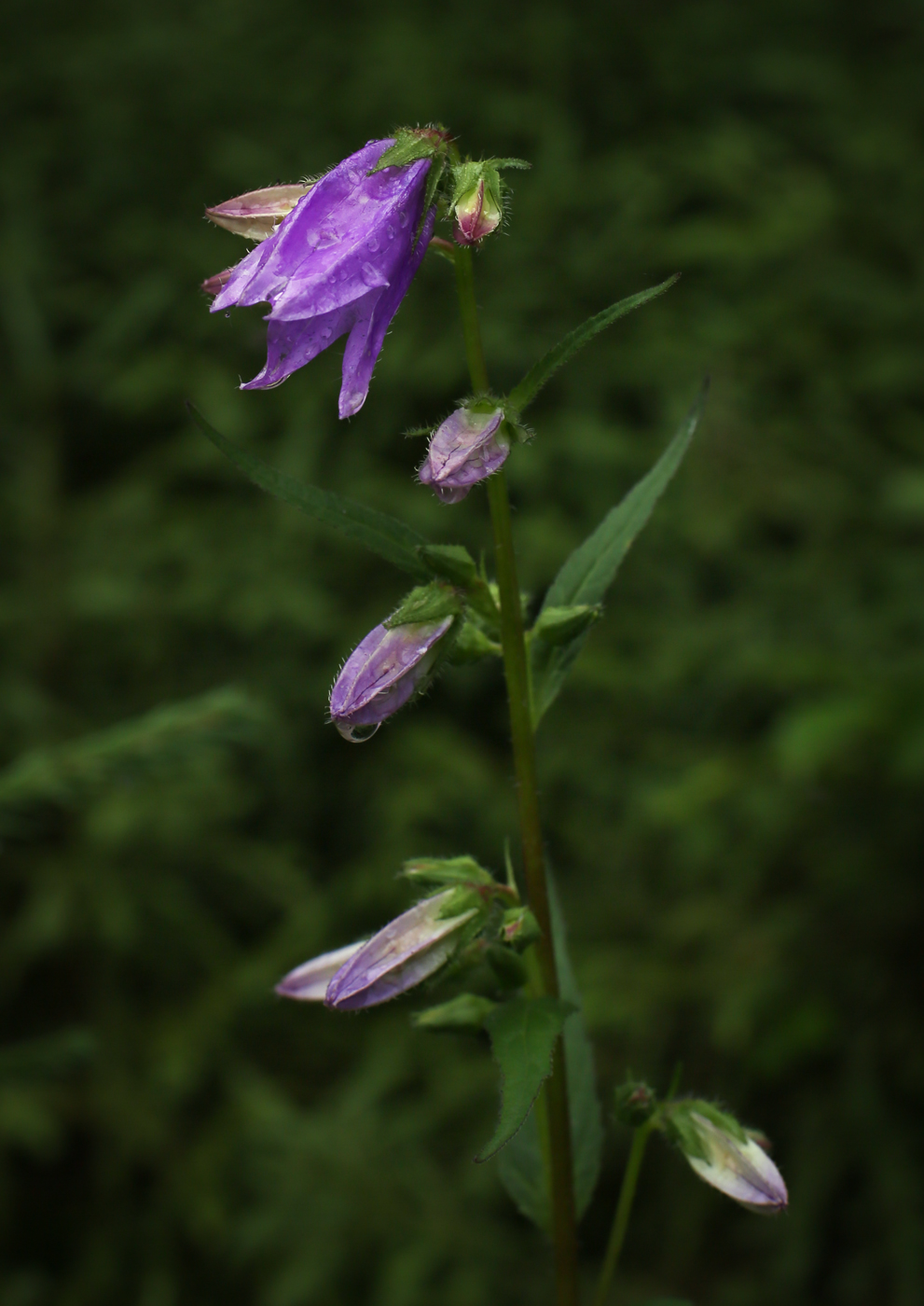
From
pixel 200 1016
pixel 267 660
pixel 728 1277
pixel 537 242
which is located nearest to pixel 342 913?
pixel 200 1016

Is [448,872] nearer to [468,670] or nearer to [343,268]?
[343,268]

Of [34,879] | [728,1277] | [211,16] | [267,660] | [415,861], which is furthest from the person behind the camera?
[211,16]

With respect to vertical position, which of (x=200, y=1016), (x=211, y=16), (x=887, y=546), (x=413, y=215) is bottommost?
(x=200, y=1016)

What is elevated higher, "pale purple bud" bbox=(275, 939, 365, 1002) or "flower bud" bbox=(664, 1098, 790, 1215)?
"pale purple bud" bbox=(275, 939, 365, 1002)

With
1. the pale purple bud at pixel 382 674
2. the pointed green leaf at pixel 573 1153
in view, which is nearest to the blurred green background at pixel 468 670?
the pointed green leaf at pixel 573 1153

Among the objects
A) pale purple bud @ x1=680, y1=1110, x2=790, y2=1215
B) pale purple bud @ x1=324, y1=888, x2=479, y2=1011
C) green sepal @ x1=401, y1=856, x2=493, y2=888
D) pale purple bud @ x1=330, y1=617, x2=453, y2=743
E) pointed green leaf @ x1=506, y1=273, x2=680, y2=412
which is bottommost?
pale purple bud @ x1=680, y1=1110, x2=790, y2=1215

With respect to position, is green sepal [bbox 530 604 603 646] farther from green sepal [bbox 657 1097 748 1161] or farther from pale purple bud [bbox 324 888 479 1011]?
green sepal [bbox 657 1097 748 1161]

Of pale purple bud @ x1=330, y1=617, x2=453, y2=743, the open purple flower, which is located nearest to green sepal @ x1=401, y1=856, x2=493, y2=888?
pale purple bud @ x1=330, y1=617, x2=453, y2=743

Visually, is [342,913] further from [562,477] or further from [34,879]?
[562,477]
